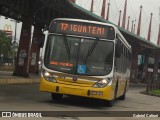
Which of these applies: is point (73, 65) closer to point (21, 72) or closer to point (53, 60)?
point (53, 60)

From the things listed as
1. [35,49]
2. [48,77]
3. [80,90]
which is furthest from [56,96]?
[35,49]

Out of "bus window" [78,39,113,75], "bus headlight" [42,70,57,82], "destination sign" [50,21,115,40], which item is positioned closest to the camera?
"bus window" [78,39,113,75]

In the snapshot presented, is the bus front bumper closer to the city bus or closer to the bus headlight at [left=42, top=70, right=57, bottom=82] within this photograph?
the city bus

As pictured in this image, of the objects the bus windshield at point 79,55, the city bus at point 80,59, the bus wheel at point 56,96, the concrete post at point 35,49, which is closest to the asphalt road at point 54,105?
the bus wheel at point 56,96

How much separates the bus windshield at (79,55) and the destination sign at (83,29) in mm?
215

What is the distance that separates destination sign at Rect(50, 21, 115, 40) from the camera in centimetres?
1678

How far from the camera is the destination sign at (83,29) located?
55.1 ft

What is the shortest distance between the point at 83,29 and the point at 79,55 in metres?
1.00

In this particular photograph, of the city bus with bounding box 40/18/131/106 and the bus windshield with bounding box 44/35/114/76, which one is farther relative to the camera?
the bus windshield with bounding box 44/35/114/76

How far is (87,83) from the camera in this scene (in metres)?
16.3

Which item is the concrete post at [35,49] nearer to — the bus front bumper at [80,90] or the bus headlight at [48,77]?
the bus headlight at [48,77]

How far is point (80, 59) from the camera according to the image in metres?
16.5

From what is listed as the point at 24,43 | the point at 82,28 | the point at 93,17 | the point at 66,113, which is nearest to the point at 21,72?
the point at 24,43

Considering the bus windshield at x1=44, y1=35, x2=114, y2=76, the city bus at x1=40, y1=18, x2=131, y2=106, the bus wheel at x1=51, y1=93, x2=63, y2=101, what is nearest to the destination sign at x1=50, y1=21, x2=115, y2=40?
the city bus at x1=40, y1=18, x2=131, y2=106
